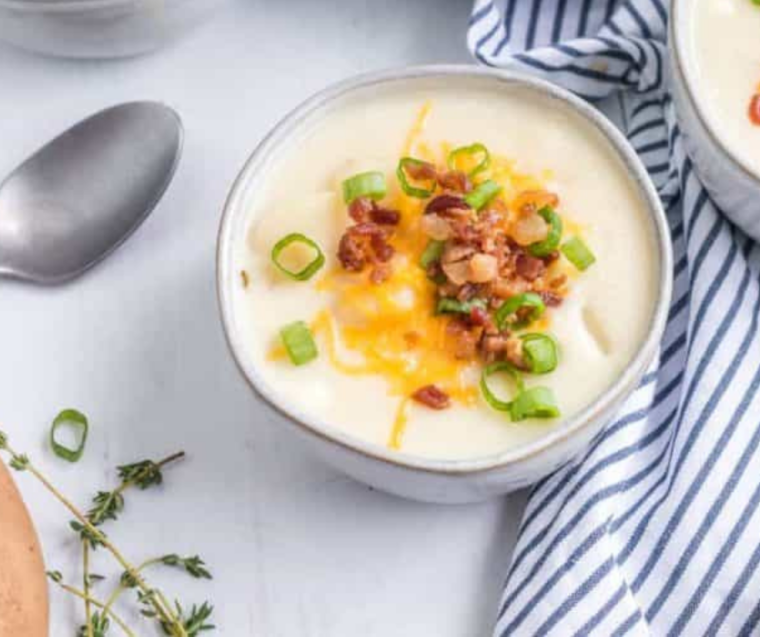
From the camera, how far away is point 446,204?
1.90 metres

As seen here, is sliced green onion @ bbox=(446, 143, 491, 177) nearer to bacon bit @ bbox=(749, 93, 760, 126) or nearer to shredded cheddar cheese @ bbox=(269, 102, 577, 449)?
shredded cheddar cheese @ bbox=(269, 102, 577, 449)

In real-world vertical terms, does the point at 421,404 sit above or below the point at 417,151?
below

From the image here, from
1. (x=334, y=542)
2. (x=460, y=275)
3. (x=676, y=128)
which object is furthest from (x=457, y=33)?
(x=334, y=542)

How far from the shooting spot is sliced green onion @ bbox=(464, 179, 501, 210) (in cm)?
191

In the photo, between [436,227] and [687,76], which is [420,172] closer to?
[436,227]

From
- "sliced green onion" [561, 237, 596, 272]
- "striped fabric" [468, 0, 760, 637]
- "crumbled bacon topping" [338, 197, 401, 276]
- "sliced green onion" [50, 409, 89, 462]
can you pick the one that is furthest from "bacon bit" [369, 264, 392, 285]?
"sliced green onion" [50, 409, 89, 462]

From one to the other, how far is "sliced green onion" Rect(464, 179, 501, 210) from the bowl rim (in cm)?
29

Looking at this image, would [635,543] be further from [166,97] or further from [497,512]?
[166,97]

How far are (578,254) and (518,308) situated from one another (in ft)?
0.36

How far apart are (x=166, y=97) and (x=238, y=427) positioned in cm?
54

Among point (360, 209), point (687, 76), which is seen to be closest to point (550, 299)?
point (360, 209)

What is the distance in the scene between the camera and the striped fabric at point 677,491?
192 cm

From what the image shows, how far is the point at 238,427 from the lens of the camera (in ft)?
6.85

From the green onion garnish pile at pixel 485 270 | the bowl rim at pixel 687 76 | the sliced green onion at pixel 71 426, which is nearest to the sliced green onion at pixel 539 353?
the green onion garnish pile at pixel 485 270
